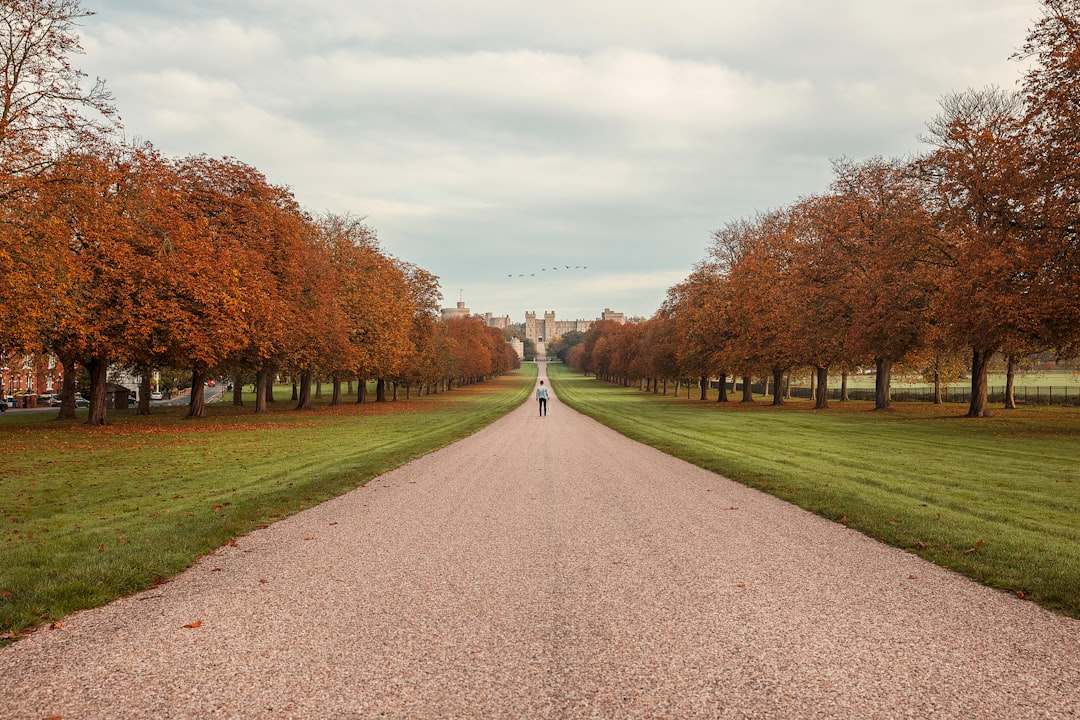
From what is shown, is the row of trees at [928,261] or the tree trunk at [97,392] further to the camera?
the tree trunk at [97,392]

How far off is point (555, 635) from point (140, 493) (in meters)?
10.2

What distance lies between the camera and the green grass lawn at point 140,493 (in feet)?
21.4

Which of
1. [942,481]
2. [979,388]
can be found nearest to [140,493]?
[942,481]

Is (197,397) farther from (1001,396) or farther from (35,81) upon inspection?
(1001,396)

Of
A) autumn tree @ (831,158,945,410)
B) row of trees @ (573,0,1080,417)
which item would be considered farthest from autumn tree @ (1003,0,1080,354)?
autumn tree @ (831,158,945,410)

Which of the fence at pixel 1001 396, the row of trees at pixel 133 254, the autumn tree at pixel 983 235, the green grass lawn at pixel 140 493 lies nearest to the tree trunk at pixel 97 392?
the row of trees at pixel 133 254

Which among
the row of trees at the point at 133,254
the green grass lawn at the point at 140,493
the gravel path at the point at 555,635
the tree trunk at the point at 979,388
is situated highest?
the row of trees at the point at 133,254

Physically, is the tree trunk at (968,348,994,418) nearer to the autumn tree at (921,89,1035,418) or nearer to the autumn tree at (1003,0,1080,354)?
the autumn tree at (921,89,1035,418)

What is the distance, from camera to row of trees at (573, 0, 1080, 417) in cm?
2289

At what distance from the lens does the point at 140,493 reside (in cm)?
1207

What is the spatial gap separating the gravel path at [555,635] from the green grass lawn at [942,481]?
70cm

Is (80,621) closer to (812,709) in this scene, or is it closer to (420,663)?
(420,663)

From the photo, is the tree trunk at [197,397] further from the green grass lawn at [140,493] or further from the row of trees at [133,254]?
the green grass lawn at [140,493]

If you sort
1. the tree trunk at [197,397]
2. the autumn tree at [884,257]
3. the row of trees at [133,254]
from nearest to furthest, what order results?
the row of trees at [133,254] < the autumn tree at [884,257] < the tree trunk at [197,397]
